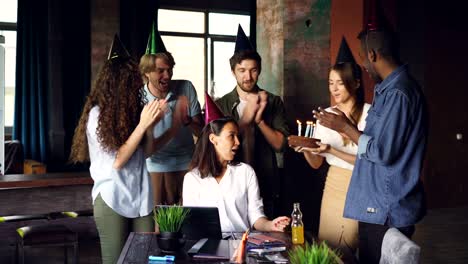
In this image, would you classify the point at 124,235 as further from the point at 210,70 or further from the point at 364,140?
the point at 210,70

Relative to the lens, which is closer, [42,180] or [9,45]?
[42,180]

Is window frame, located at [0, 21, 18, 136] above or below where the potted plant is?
above

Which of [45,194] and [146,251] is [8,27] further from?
[146,251]

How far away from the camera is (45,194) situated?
17.1ft

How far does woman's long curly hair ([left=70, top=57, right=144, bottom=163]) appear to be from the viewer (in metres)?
2.92

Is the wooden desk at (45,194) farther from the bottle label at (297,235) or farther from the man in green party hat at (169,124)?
the bottle label at (297,235)

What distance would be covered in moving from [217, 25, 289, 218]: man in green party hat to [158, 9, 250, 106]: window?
5731 mm

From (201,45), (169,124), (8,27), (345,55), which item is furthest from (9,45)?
(345,55)

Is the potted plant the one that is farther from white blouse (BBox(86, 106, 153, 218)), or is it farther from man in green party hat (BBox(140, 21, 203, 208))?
man in green party hat (BBox(140, 21, 203, 208))

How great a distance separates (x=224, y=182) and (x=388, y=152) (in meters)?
0.85

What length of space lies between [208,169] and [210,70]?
6.59 metres

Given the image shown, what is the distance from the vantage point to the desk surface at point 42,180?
191 inches

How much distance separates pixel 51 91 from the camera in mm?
8016

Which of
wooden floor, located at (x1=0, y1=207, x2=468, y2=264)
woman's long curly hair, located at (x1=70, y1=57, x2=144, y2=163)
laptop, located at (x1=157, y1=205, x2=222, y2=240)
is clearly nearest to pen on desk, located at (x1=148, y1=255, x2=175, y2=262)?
laptop, located at (x1=157, y1=205, x2=222, y2=240)
